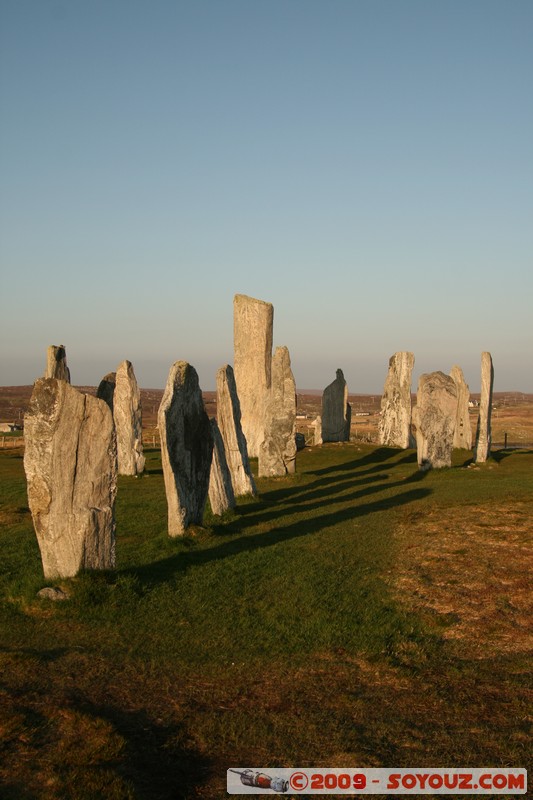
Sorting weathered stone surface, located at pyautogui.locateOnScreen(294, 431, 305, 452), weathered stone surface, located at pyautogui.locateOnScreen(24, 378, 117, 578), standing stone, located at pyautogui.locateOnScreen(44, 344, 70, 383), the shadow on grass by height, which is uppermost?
standing stone, located at pyautogui.locateOnScreen(44, 344, 70, 383)

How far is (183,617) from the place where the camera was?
→ 8383 millimetres

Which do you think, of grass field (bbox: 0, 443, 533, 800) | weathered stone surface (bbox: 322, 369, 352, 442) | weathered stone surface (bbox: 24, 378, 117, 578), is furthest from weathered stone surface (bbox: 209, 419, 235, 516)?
weathered stone surface (bbox: 322, 369, 352, 442)

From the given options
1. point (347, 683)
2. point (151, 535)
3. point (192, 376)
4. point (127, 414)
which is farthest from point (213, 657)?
point (127, 414)

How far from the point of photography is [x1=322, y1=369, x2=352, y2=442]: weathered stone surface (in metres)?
33.8

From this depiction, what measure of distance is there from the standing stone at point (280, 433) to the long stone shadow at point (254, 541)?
4410mm

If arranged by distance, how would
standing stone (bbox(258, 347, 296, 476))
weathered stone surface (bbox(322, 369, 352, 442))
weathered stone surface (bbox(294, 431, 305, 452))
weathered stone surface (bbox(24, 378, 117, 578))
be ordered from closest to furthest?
weathered stone surface (bbox(24, 378, 117, 578)), standing stone (bbox(258, 347, 296, 476)), weathered stone surface (bbox(294, 431, 305, 452)), weathered stone surface (bbox(322, 369, 352, 442))

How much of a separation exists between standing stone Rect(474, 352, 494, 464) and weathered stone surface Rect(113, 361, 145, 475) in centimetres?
1095

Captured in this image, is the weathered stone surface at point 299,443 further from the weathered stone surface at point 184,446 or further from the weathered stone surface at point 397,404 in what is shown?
the weathered stone surface at point 184,446

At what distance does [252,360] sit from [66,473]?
16.9 metres

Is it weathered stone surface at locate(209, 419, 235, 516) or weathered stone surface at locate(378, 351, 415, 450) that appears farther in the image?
weathered stone surface at locate(378, 351, 415, 450)

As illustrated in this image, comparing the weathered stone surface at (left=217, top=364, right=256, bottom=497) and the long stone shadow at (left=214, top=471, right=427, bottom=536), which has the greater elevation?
the weathered stone surface at (left=217, top=364, right=256, bottom=497)

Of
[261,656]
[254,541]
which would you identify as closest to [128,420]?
[254,541]

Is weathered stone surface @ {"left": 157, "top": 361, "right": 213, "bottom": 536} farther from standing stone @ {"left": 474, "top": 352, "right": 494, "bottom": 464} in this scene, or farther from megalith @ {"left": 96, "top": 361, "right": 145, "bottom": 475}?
standing stone @ {"left": 474, "top": 352, "right": 494, "bottom": 464}

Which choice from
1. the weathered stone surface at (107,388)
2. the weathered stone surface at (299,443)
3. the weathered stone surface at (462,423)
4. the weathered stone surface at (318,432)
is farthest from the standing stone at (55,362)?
the weathered stone surface at (462,423)
